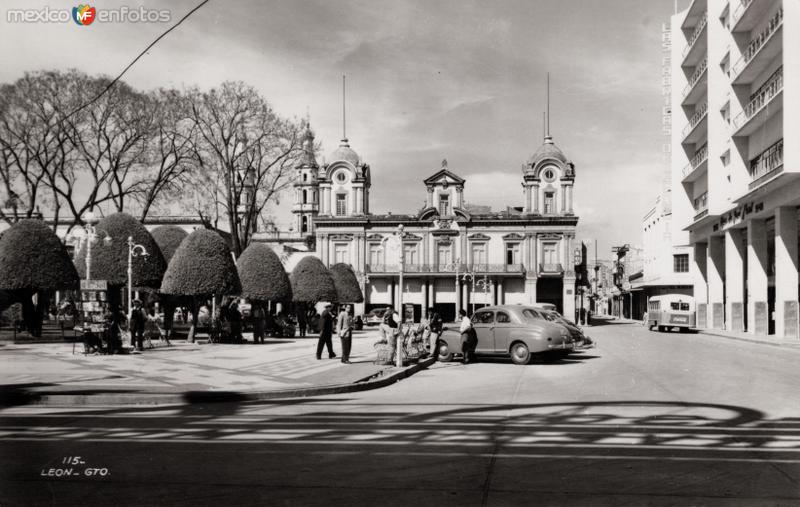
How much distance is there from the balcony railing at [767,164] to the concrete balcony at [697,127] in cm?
811

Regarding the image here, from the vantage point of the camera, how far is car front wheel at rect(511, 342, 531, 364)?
19.6m

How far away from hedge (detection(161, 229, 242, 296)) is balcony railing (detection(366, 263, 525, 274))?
39.5 meters

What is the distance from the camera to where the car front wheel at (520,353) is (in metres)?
19.6

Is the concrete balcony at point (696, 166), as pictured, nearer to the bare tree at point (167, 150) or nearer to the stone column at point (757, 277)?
the stone column at point (757, 277)

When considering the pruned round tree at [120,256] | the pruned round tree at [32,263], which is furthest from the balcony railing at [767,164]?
the pruned round tree at [32,263]

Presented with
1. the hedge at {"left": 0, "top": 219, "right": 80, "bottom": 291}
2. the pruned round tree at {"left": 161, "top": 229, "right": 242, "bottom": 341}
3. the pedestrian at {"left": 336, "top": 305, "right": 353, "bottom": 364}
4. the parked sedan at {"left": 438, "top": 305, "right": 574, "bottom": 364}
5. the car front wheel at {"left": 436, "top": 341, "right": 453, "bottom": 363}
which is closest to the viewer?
the pedestrian at {"left": 336, "top": 305, "right": 353, "bottom": 364}

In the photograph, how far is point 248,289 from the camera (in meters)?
34.5

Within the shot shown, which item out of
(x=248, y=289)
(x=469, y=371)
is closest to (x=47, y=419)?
(x=469, y=371)

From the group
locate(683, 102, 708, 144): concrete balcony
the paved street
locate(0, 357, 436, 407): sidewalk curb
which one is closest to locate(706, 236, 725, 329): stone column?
locate(683, 102, 708, 144): concrete balcony

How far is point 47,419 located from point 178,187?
31.5 meters

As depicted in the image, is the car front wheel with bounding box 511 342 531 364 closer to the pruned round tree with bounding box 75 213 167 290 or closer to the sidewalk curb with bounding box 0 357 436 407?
the sidewalk curb with bounding box 0 357 436 407

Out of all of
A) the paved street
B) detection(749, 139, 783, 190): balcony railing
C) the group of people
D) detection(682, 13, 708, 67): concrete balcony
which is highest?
detection(682, 13, 708, 67): concrete balcony

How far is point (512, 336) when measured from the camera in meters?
20.0

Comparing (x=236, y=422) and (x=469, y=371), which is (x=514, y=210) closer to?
(x=469, y=371)
